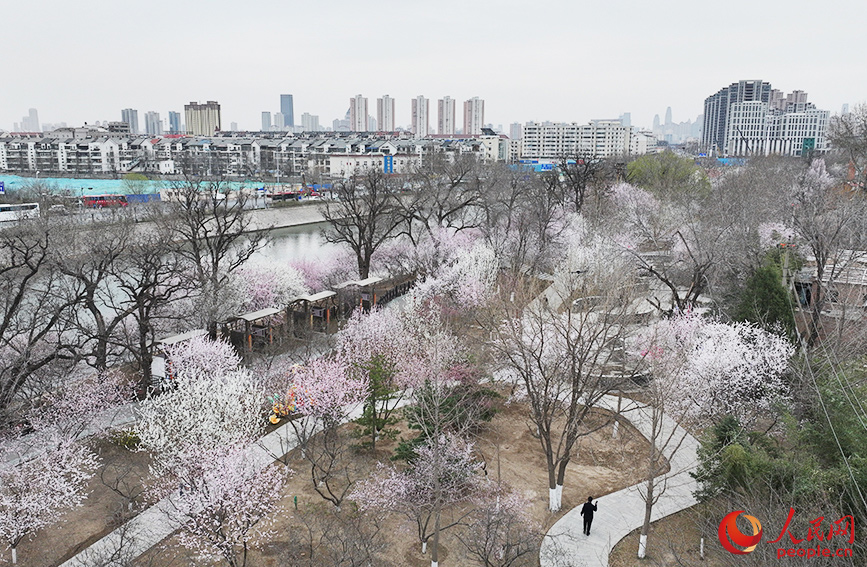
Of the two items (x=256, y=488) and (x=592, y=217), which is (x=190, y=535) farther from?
(x=592, y=217)

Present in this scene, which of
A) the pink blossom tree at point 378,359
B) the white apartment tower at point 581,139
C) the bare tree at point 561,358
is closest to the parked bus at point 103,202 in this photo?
the pink blossom tree at point 378,359

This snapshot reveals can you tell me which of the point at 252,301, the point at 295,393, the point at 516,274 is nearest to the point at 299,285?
the point at 252,301

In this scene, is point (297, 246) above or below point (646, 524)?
below

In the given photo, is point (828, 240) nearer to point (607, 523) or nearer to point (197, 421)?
point (607, 523)

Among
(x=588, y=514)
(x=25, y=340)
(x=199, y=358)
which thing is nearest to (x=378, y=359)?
(x=199, y=358)

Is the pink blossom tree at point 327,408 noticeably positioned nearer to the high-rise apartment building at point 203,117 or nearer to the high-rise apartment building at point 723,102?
the high-rise apartment building at point 723,102

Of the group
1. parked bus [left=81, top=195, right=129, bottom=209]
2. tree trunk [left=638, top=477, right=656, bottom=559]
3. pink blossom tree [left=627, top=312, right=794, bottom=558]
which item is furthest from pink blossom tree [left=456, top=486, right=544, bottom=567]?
parked bus [left=81, top=195, right=129, bottom=209]
